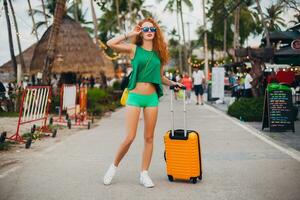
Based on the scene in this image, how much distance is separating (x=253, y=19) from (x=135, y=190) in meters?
64.7

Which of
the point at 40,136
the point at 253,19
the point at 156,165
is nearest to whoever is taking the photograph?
the point at 156,165

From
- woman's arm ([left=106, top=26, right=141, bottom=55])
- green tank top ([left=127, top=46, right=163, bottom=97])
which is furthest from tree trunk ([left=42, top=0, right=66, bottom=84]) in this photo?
green tank top ([left=127, top=46, right=163, bottom=97])

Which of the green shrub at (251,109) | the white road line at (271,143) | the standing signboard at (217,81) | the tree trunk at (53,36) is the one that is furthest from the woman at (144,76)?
the standing signboard at (217,81)

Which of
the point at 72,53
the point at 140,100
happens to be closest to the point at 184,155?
the point at 140,100

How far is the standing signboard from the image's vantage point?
1021 inches

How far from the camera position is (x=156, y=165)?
780 centimetres

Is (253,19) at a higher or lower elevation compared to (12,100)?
higher

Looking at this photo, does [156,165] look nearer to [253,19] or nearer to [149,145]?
[149,145]

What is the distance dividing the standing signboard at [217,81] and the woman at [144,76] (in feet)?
65.3

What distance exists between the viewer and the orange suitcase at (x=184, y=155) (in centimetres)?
633

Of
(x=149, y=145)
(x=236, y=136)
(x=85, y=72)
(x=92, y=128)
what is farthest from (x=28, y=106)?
(x=85, y=72)

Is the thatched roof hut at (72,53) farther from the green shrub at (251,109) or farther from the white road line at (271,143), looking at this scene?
the white road line at (271,143)

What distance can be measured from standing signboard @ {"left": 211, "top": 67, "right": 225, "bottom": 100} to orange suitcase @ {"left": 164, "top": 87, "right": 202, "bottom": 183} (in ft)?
64.5

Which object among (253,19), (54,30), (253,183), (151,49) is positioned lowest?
(253,183)
